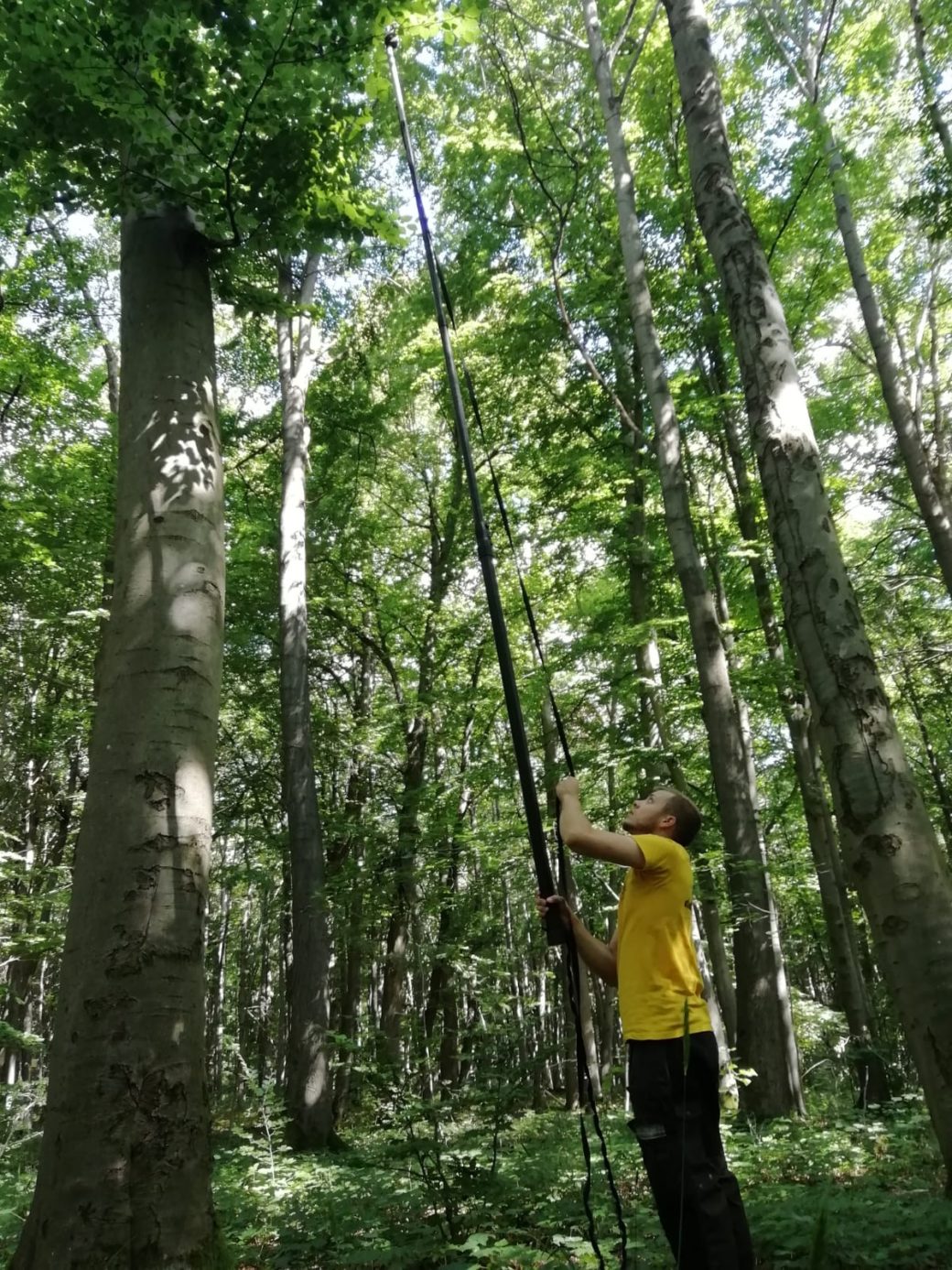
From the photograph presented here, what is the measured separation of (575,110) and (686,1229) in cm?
1187

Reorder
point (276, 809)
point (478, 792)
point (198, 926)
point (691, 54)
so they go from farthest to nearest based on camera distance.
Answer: point (276, 809) → point (478, 792) → point (691, 54) → point (198, 926)

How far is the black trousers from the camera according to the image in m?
2.13

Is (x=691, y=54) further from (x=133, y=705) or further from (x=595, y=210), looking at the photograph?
(x=595, y=210)

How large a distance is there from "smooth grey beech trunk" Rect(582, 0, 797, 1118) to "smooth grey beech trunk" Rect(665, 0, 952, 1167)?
2967mm

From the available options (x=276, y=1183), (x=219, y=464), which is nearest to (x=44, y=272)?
(x=219, y=464)

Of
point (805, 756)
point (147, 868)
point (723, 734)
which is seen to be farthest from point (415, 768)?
point (147, 868)

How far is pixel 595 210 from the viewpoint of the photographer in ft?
32.9

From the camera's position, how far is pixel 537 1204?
3732mm

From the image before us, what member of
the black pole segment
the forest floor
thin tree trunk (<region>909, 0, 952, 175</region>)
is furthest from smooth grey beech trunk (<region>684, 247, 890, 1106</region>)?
the black pole segment

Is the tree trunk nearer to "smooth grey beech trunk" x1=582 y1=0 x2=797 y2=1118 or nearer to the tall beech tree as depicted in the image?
"smooth grey beech trunk" x1=582 y1=0 x2=797 y2=1118

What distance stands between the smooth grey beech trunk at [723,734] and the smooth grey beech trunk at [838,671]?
2967mm

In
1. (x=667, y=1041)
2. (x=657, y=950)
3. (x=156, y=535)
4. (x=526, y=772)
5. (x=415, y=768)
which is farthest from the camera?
(x=415, y=768)

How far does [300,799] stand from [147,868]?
714 centimetres

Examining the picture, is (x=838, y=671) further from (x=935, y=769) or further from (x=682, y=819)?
(x=935, y=769)
